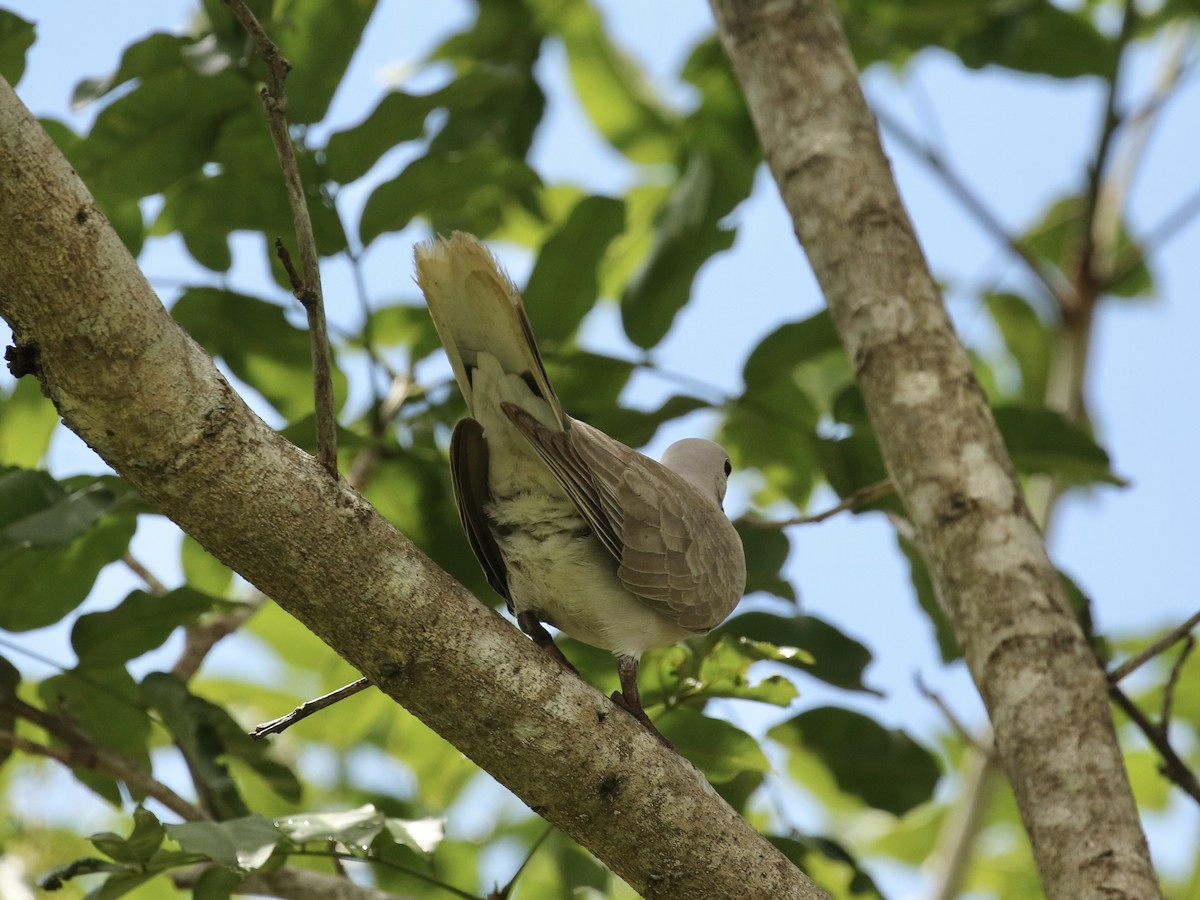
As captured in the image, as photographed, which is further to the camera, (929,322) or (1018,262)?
(1018,262)

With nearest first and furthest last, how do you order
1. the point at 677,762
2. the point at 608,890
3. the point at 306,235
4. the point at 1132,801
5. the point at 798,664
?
the point at 306,235
the point at 677,762
the point at 1132,801
the point at 798,664
the point at 608,890

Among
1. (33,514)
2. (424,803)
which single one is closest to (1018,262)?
(424,803)

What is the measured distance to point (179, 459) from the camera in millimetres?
1915

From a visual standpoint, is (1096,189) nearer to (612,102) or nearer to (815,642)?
(612,102)

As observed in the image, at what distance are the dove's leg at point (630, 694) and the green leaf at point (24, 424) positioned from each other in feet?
6.07

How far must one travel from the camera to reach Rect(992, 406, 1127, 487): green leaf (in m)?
3.64

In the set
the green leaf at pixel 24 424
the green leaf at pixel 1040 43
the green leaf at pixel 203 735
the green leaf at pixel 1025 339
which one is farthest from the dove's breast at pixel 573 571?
the green leaf at pixel 1025 339

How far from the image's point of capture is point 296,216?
1.84 metres

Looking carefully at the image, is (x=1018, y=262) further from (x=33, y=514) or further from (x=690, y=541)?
(x=33, y=514)

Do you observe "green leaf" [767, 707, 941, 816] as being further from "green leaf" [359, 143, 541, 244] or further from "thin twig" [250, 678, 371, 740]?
"green leaf" [359, 143, 541, 244]

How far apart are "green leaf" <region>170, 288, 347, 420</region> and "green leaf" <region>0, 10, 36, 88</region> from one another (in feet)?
2.39

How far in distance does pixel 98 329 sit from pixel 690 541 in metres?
1.52

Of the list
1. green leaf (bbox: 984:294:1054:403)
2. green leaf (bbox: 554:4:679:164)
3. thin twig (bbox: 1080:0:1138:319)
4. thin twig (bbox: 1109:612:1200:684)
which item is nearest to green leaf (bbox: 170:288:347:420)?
green leaf (bbox: 554:4:679:164)

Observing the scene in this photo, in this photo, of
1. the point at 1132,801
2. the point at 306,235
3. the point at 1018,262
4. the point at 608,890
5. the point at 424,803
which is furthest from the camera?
the point at 1018,262
